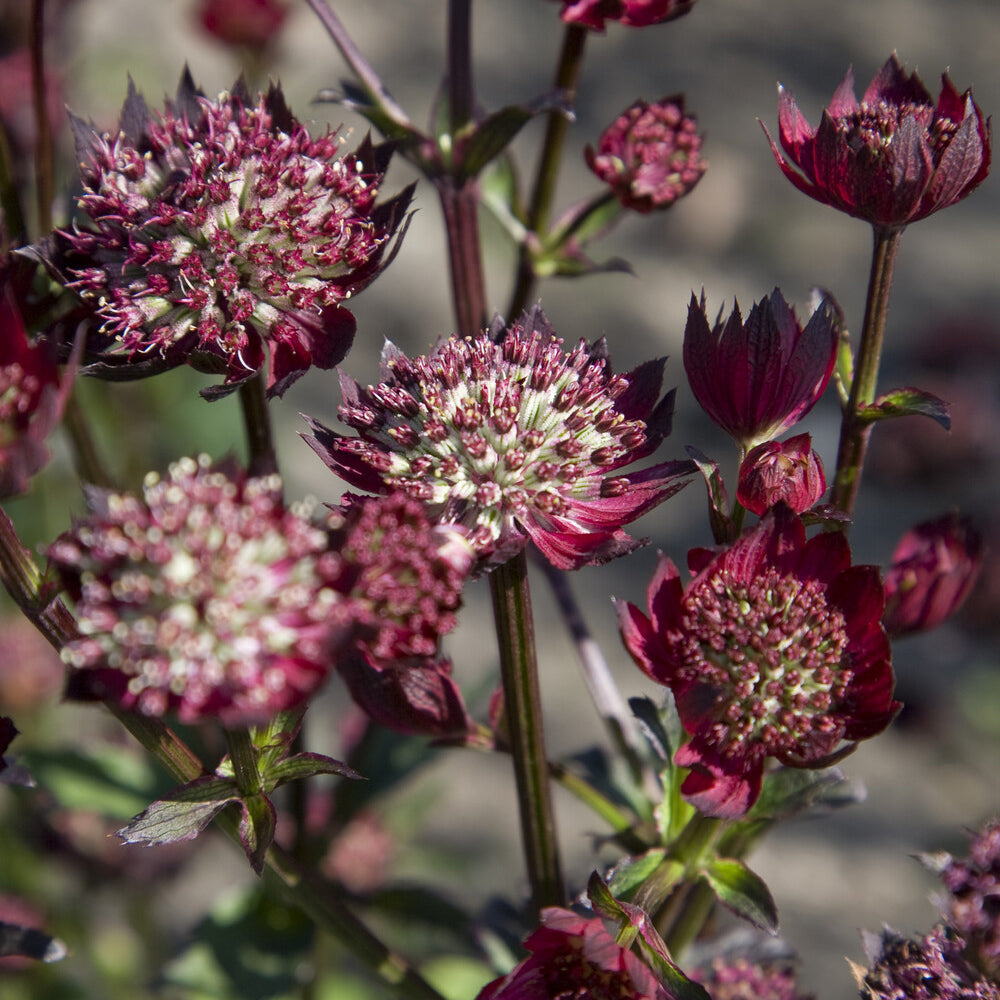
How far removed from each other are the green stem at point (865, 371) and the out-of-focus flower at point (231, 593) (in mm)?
341

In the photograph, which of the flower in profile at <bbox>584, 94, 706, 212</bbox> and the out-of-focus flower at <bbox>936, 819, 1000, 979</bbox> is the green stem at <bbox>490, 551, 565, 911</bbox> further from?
the flower in profile at <bbox>584, 94, 706, 212</bbox>

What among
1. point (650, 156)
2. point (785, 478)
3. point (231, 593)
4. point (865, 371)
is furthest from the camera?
point (650, 156)

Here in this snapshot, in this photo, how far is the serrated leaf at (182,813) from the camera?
0.76 meters

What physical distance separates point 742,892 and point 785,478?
32 cm

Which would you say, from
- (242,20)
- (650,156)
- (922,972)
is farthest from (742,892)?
(242,20)

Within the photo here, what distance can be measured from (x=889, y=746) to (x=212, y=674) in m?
2.70

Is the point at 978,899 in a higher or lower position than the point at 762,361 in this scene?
lower

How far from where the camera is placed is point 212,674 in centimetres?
62

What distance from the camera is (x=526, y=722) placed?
85 cm

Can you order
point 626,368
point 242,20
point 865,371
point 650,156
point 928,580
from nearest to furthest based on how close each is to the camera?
point 865,371 → point 928,580 → point 650,156 → point 242,20 → point 626,368

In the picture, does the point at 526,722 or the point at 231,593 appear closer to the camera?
the point at 231,593

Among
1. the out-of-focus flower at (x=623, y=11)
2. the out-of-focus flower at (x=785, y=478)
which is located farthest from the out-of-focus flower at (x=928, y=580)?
the out-of-focus flower at (x=623, y=11)

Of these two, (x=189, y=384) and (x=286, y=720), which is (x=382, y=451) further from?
(x=189, y=384)

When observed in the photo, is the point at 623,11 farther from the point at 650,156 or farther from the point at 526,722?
the point at 526,722
